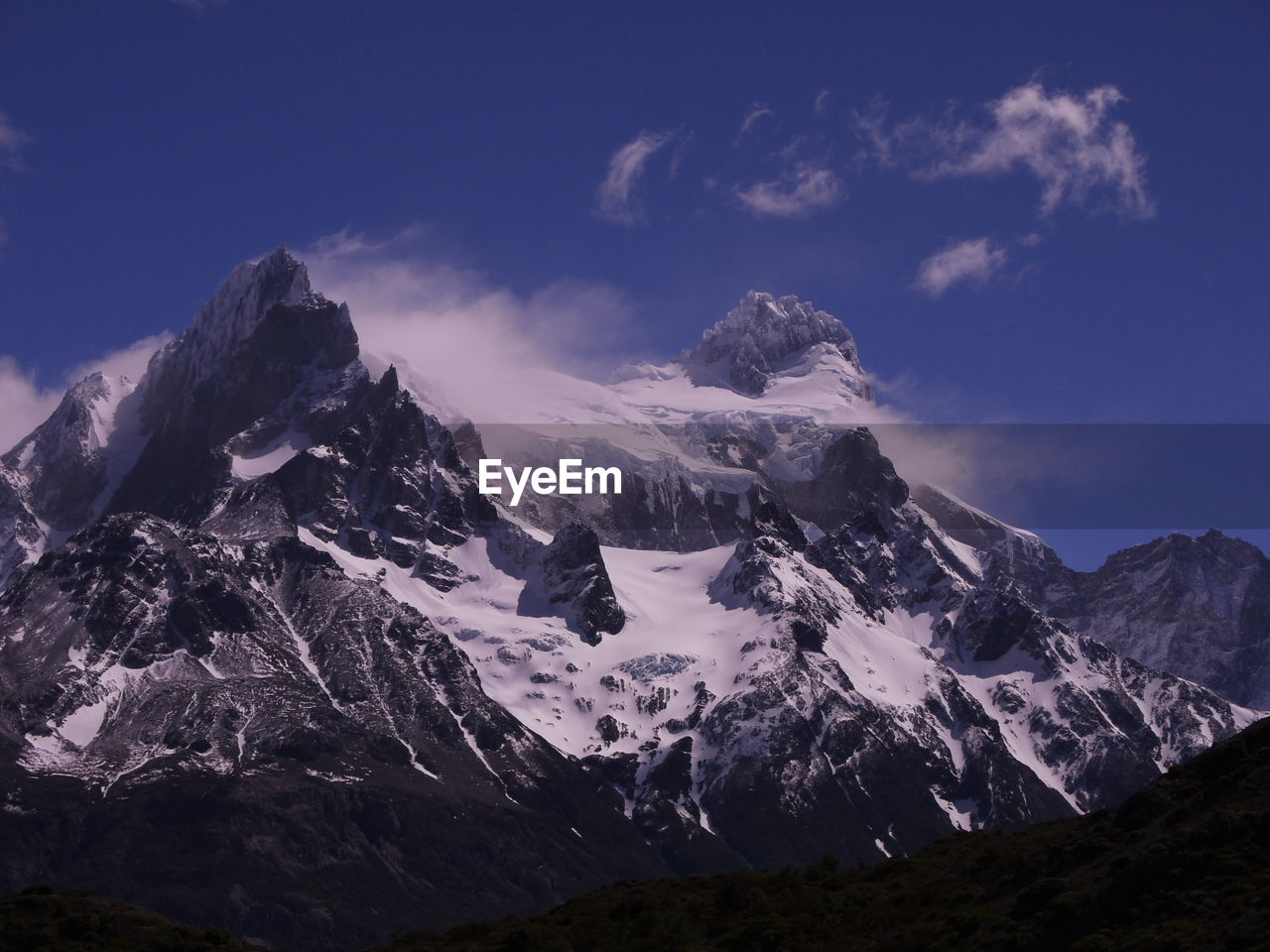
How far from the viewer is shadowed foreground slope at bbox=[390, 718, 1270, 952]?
9775cm

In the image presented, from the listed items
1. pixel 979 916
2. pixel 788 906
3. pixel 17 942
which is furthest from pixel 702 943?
pixel 17 942

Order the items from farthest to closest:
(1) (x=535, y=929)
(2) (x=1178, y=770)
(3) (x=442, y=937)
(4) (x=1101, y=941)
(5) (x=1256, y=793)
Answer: (3) (x=442, y=937)
(1) (x=535, y=929)
(2) (x=1178, y=770)
(5) (x=1256, y=793)
(4) (x=1101, y=941)

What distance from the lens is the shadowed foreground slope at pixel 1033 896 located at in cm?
9775

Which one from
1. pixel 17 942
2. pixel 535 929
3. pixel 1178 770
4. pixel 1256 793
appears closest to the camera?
pixel 1256 793

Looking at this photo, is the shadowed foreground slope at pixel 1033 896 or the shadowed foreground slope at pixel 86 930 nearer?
the shadowed foreground slope at pixel 1033 896

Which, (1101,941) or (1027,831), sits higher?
(1027,831)

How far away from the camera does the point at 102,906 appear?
138 metres

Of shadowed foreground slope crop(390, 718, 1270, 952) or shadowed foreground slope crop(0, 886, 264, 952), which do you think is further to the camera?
shadowed foreground slope crop(0, 886, 264, 952)

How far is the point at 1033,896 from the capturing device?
344 feet

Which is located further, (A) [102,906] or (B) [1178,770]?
(A) [102,906]

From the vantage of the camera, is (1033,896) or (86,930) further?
(86,930)

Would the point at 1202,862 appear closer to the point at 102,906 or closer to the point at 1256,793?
the point at 1256,793

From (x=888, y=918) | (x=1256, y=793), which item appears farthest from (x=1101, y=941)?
(x=888, y=918)

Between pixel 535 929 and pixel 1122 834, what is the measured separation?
4585 cm
